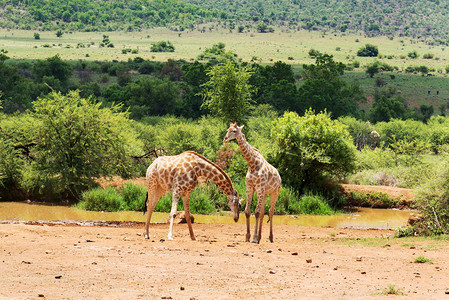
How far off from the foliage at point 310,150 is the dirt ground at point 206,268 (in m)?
12.0

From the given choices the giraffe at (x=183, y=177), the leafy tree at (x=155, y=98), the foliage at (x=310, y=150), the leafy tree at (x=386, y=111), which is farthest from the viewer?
the leafy tree at (x=386, y=111)

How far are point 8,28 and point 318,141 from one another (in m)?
128

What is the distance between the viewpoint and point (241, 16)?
16800cm

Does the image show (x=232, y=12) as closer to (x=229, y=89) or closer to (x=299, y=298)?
(x=229, y=89)

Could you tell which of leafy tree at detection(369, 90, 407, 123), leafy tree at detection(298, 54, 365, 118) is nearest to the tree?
leafy tree at detection(298, 54, 365, 118)

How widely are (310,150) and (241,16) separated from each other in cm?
14551

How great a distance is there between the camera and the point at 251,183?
15.0m

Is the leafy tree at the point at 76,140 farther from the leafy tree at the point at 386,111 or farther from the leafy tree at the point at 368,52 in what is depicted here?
the leafy tree at the point at 368,52

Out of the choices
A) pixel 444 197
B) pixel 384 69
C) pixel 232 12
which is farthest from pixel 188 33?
pixel 444 197

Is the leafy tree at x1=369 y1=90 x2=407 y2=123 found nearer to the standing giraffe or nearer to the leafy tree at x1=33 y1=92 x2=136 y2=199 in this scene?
the leafy tree at x1=33 y1=92 x2=136 y2=199

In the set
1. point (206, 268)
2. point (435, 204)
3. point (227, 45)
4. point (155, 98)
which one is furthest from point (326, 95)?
point (227, 45)

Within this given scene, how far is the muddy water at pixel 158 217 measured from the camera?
2205 centimetres

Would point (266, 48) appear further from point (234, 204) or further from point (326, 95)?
point (234, 204)

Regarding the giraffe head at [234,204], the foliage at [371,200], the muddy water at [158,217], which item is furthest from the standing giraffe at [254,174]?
the foliage at [371,200]
